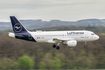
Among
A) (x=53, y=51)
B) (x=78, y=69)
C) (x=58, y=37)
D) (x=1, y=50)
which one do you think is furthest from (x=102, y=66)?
(x=1, y=50)

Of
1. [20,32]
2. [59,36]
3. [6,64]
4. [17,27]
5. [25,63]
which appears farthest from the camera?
[6,64]

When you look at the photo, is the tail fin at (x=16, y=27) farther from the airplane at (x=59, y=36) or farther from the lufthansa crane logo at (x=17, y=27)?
the airplane at (x=59, y=36)

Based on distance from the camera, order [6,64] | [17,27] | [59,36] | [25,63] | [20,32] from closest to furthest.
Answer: [59,36]
[20,32]
[17,27]
[25,63]
[6,64]

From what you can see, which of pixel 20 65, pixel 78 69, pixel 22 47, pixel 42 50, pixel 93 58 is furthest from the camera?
pixel 22 47

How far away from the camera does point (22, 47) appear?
131375 millimetres

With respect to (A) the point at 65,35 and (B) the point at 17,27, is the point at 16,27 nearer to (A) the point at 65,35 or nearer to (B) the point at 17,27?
(B) the point at 17,27

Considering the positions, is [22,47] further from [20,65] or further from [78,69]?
[78,69]

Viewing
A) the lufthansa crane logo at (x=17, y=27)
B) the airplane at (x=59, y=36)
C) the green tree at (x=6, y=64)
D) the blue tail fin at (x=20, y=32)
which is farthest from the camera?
the green tree at (x=6, y=64)

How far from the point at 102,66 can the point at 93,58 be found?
9.40 m

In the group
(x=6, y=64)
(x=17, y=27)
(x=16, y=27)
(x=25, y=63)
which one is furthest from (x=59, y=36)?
(x=6, y=64)

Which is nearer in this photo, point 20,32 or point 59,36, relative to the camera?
point 59,36

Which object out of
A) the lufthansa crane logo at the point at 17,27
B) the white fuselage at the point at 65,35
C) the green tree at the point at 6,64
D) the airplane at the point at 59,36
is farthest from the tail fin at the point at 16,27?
the green tree at the point at 6,64

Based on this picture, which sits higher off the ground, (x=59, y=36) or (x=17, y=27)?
(x=17, y=27)

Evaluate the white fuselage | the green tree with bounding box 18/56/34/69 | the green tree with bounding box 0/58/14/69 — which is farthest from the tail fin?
the green tree with bounding box 0/58/14/69
